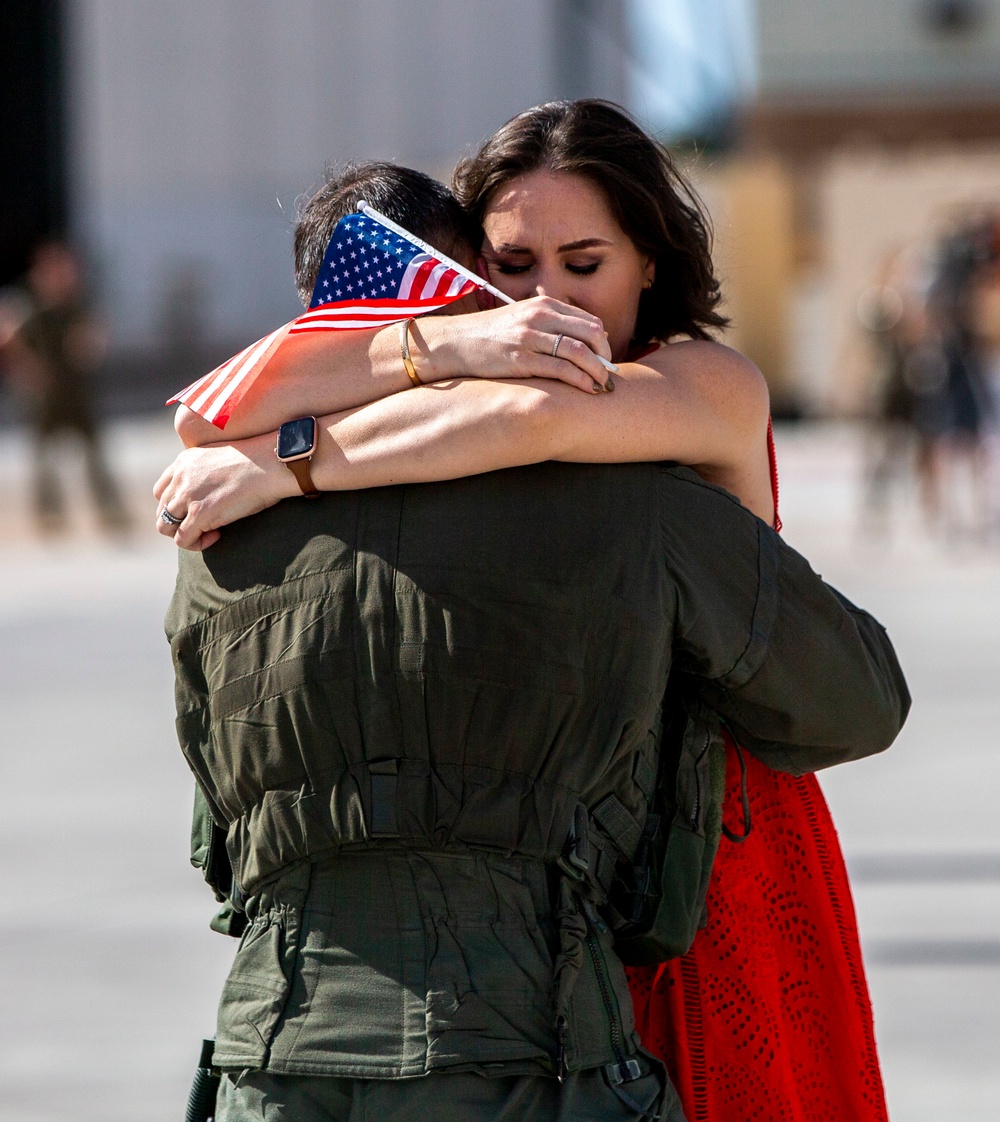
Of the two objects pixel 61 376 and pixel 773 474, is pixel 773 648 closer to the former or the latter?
pixel 773 474

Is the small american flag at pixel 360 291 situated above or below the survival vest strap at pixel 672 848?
above

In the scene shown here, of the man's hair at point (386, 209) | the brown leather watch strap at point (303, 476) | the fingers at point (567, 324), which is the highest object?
the man's hair at point (386, 209)

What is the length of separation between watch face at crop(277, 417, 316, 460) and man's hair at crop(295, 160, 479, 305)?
0.21 m

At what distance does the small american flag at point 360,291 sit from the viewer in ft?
6.01

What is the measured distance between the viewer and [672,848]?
181cm

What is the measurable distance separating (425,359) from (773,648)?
1.47 feet

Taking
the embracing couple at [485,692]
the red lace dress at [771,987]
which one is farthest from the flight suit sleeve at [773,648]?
the red lace dress at [771,987]

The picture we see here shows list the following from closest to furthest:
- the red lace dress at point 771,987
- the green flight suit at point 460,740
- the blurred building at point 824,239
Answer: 1. the green flight suit at point 460,740
2. the red lace dress at point 771,987
3. the blurred building at point 824,239

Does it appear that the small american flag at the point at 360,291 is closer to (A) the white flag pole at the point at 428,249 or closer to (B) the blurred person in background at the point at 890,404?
(A) the white flag pole at the point at 428,249

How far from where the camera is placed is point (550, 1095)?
168 cm

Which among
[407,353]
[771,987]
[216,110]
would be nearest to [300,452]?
[407,353]

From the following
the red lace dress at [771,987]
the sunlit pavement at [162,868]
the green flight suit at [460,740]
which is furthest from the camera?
the sunlit pavement at [162,868]

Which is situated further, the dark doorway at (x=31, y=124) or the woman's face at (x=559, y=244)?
the dark doorway at (x=31, y=124)

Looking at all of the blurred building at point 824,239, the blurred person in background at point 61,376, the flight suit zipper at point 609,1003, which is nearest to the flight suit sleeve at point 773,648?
the flight suit zipper at point 609,1003
